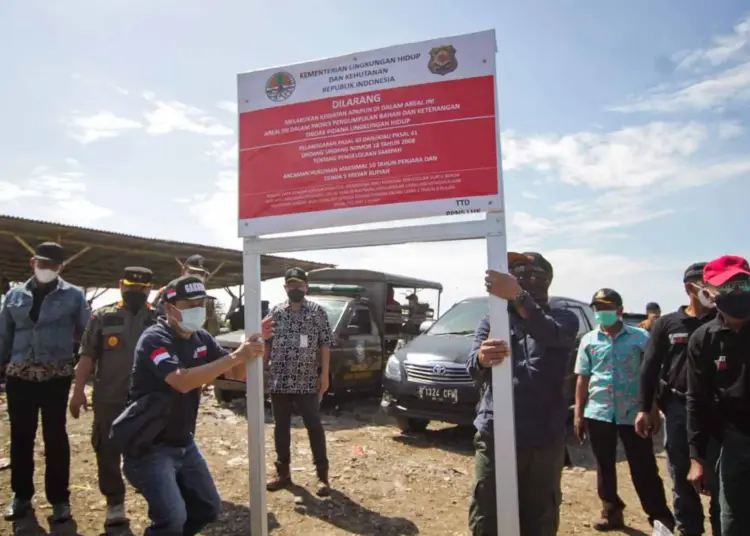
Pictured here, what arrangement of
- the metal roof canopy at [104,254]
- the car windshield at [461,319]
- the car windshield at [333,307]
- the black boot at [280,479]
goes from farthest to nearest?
the metal roof canopy at [104,254]
the car windshield at [333,307]
the car windshield at [461,319]
the black boot at [280,479]

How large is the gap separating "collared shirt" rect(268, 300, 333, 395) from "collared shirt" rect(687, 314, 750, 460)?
304 centimetres

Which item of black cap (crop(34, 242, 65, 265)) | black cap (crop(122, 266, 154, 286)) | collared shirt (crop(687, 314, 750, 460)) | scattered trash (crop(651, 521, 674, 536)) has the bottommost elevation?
scattered trash (crop(651, 521, 674, 536))

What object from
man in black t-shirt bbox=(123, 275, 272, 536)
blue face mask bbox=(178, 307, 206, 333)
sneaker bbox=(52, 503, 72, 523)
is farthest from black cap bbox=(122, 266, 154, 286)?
sneaker bbox=(52, 503, 72, 523)

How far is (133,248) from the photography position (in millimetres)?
12672

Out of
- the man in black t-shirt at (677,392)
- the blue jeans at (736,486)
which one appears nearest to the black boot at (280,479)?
the man in black t-shirt at (677,392)

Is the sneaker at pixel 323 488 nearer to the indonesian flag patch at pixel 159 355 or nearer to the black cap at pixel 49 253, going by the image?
the indonesian flag patch at pixel 159 355

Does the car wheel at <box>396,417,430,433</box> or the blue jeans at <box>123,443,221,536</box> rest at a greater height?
the blue jeans at <box>123,443,221,536</box>

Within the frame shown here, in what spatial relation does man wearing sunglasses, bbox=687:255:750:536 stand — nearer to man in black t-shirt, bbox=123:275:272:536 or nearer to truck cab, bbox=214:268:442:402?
→ man in black t-shirt, bbox=123:275:272:536

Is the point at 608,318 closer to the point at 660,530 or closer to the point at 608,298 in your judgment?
the point at 608,298

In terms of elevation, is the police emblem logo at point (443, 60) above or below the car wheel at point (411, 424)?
above

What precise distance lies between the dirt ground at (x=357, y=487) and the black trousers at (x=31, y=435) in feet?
0.87

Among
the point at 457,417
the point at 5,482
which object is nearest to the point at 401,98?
the point at 457,417

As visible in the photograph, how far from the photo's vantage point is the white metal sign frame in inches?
97.3

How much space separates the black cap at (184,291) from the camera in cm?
294
